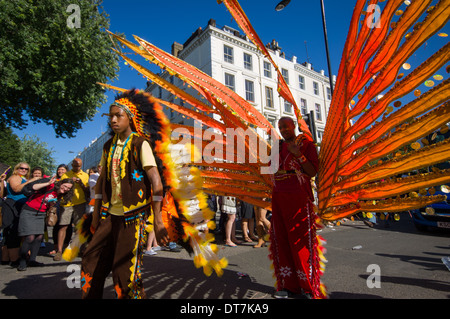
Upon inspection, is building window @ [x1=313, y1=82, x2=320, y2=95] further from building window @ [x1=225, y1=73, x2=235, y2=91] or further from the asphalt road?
the asphalt road

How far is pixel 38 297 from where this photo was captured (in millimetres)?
2701

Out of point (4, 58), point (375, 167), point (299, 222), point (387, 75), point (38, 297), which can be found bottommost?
point (38, 297)

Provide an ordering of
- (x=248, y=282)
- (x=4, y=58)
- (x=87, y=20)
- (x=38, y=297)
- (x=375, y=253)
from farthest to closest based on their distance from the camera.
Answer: (x=87, y=20), (x=4, y=58), (x=375, y=253), (x=248, y=282), (x=38, y=297)

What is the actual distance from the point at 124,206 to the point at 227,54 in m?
18.8

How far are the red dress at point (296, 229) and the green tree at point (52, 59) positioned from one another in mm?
9840

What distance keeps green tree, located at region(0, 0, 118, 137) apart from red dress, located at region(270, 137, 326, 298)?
9840mm

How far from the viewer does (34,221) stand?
3926mm

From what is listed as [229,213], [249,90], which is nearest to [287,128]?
[229,213]

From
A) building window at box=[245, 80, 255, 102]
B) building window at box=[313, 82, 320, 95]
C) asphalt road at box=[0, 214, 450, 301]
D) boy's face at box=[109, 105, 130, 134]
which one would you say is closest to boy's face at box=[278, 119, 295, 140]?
boy's face at box=[109, 105, 130, 134]

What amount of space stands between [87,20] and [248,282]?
1179cm

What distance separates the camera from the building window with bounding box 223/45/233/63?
18438mm

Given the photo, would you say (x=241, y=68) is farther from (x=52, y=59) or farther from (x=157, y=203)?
(x=157, y=203)

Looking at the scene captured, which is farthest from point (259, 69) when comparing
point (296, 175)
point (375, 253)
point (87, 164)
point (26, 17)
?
point (87, 164)

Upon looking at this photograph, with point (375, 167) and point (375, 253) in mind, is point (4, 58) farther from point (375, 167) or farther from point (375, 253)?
point (375, 253)
